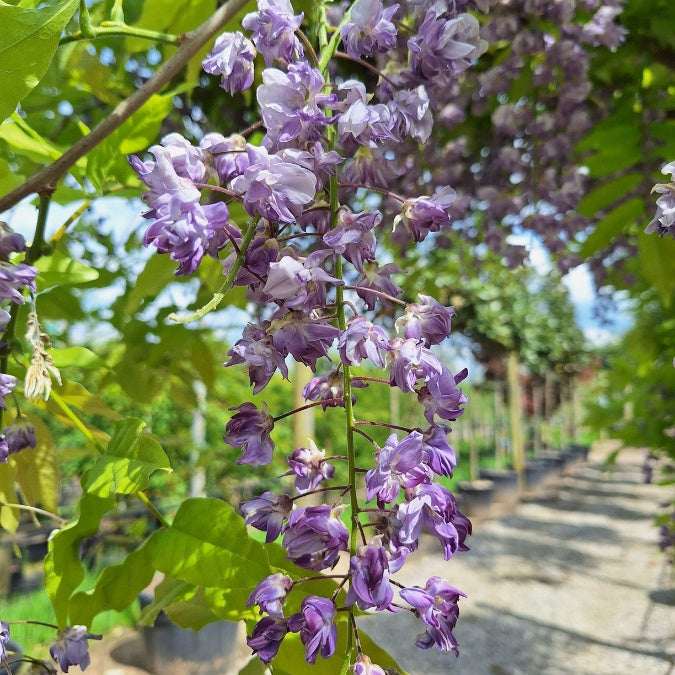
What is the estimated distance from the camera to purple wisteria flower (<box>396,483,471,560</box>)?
33cm

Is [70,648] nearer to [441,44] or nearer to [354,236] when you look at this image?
[354,236]

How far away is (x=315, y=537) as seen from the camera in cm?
35

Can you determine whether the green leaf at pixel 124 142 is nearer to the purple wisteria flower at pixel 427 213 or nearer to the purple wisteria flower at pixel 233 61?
the purple wisteria flower at pixel 233 61

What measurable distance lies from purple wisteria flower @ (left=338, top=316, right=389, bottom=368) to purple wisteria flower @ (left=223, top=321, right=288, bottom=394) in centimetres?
3

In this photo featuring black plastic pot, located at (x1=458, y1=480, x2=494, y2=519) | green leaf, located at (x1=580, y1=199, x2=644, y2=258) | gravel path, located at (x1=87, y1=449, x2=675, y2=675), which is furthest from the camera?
black plastic pot, located at (x1=458, y1=480, x2=494, y2=519)

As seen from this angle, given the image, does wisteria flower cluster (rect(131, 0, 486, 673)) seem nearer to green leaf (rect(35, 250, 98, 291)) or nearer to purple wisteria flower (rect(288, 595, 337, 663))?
purple wisteria flower (rect(288, 595, 337, 663))

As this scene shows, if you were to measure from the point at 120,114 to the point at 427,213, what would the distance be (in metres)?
0.24

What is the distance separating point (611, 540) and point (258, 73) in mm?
4933

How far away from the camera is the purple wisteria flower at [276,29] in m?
0.39

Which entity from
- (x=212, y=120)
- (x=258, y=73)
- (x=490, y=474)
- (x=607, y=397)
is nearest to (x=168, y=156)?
(x=258, y=73)

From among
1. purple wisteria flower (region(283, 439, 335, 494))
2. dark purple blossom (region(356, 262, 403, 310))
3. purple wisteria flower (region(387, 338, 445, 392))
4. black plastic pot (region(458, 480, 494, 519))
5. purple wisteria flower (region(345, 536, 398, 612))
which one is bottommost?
black plastic pot (region(458, 480, 494, 519))

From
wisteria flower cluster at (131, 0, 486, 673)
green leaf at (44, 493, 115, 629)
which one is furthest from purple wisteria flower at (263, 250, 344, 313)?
green leaf at (44, 493, 115, 629)

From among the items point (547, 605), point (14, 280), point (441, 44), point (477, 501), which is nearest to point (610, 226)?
point (441, 44)

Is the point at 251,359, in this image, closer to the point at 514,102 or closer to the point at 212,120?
the point at 514,102
